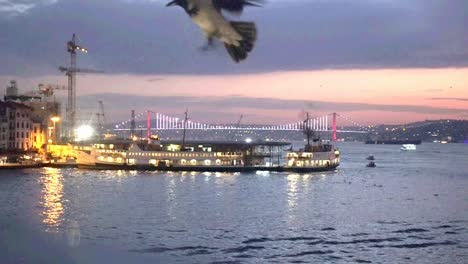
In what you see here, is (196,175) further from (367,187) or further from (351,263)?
(351,263)

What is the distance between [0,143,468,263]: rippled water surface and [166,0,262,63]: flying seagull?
12.5 meters

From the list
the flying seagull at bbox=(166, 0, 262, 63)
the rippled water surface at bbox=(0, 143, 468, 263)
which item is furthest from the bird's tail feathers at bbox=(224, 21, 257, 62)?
the rippled water surface at bbox=(0, 143, 468, 263)

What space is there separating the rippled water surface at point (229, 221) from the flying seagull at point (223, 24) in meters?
12.5

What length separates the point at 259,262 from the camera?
13031 millimetres

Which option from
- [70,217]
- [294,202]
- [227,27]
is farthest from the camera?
[294,202]

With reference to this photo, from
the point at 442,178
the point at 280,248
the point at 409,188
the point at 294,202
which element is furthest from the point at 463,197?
the point at 280,248

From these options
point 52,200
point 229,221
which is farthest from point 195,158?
point 229,221

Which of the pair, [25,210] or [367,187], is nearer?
[25,210]

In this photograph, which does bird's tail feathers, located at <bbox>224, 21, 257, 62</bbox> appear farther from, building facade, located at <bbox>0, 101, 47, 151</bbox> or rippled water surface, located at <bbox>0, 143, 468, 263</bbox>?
building facade, located at <bbox>0, 101, 47, 151</bbox>

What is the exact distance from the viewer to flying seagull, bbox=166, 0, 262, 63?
601mm

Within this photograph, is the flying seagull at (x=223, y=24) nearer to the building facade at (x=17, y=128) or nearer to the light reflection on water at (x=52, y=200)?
the light reflection on water at (x=52, y=200)

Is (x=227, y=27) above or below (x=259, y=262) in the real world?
above

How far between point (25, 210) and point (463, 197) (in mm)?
18600

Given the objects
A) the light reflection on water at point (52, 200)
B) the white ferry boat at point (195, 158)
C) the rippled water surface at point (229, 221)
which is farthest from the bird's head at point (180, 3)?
the white ferry boat at point (195, 158)
